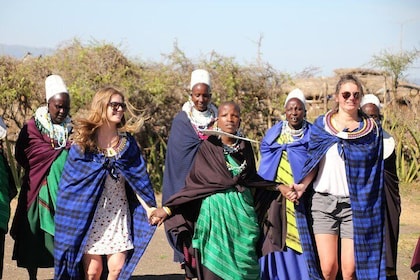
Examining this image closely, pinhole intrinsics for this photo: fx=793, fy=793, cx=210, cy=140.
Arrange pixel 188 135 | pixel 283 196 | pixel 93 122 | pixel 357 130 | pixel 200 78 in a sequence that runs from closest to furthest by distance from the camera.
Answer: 1. pixel 93 122
2. pixel 357 130
3. pixel 283 196
4. pixel 188 135
5. pixel 200 78

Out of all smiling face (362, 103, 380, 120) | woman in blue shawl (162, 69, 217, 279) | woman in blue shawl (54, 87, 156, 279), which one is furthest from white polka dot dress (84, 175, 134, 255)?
smiling face (362, 103, 380, 120)

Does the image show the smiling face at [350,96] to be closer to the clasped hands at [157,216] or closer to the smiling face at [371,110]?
the smiling face at [371,110]

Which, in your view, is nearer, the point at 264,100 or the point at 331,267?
the point at 331,267

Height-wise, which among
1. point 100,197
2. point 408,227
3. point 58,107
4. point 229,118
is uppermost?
point 229,118

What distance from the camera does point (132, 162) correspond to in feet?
21.5

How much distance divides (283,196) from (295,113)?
4.15ft

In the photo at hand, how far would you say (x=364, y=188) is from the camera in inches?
252

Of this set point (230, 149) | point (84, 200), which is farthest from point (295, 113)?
point (84, 200)

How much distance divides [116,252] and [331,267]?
1759 millimetres

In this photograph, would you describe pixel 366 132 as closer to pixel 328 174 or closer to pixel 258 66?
pixel 328 174

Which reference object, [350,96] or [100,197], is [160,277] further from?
[350,96]

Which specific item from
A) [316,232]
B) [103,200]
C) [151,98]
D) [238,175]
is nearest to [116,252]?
[103,200]

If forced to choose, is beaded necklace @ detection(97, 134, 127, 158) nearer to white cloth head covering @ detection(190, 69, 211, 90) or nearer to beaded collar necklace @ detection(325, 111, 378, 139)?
beaded collar necklace @ detection(325, 111, 378, 139)

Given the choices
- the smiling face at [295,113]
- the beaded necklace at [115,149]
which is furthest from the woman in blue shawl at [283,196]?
the beaded necklace at [115,149]
